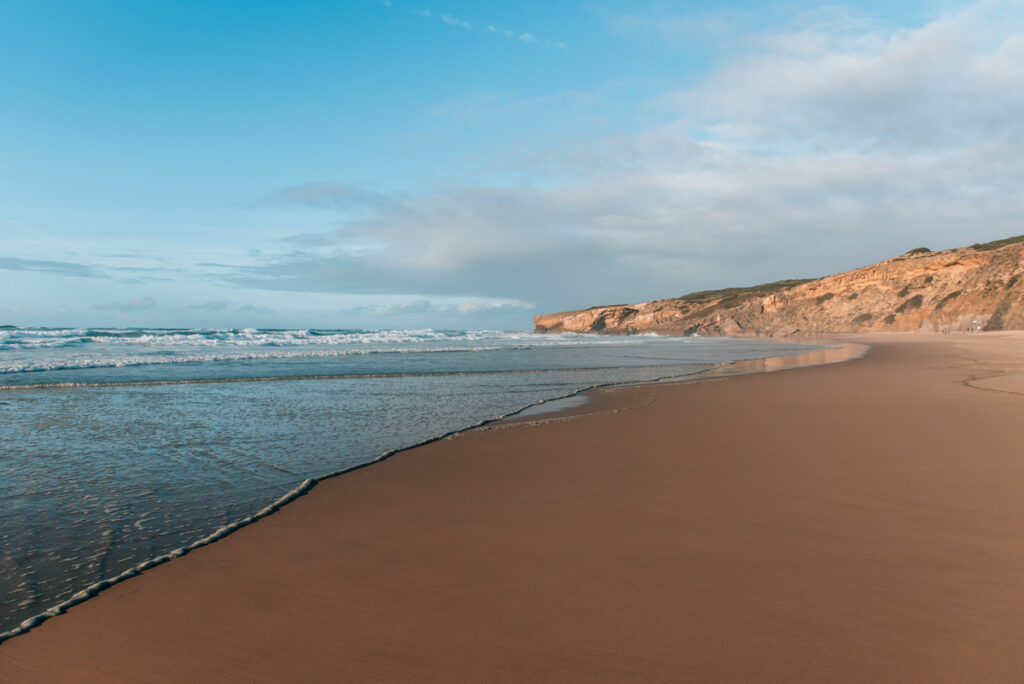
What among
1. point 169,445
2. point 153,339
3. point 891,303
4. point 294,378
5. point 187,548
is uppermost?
point 891,303

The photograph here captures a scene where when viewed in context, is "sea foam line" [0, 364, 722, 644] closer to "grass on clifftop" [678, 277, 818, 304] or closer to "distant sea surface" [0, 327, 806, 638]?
"distant sea surface" [0, 327, 806, 638]

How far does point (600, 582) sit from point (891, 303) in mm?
68355

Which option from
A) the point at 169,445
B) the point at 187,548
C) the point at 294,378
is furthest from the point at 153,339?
the point at 187,548

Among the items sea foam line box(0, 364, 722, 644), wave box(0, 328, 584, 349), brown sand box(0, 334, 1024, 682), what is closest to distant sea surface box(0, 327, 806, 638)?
sea foam line box(0, 364, 722, 644)

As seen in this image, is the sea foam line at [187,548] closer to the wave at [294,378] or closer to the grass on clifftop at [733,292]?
the wave at [294,378]

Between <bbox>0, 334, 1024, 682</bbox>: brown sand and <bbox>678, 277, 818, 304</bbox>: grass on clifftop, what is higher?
<bbox>678, 277, 818, 304</bbox>: grass on clifftop

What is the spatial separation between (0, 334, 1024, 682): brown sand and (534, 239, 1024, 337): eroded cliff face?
5305 centimetres

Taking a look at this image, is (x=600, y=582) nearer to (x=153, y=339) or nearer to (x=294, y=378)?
(x=294, y=378)

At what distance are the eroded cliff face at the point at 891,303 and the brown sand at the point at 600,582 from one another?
2088 inches

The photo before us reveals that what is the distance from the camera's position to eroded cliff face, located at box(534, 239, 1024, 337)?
4703cm

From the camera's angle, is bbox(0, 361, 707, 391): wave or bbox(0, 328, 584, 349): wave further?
bbox(0, 328, 584, 349): wave

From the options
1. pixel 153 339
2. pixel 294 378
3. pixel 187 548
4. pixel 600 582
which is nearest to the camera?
pixel 600 582

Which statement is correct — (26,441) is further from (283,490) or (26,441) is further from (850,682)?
(850,682)

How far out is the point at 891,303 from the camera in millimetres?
58344
